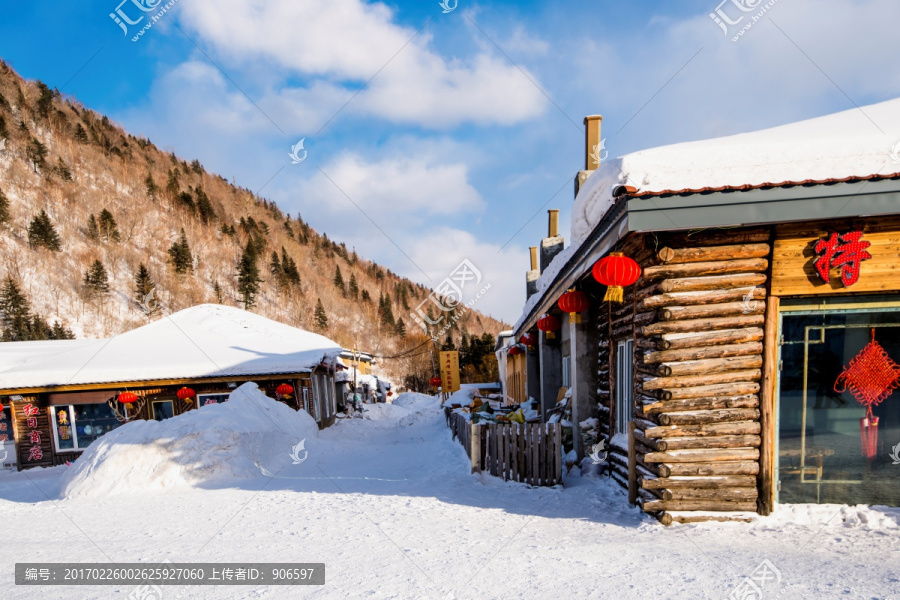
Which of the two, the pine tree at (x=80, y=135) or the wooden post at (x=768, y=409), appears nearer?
the wooden post at (x=768, y=409)

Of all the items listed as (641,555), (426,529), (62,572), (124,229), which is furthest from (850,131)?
(124,229)

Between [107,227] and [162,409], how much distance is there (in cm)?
4953

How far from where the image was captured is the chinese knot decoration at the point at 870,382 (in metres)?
5.04

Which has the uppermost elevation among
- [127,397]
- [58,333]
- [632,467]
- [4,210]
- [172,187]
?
[172,187]

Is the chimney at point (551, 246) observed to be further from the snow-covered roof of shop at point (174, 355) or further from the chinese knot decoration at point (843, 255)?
the chinese knot decoration at point (843, 255)

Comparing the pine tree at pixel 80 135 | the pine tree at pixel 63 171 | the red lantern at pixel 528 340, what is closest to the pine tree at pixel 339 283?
the pine tree at pixel 63 171

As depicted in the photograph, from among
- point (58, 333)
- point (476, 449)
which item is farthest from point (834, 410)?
point (58, 333)

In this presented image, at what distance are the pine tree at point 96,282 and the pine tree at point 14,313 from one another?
6092 millimetres

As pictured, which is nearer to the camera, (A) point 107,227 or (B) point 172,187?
(A) point 107,227

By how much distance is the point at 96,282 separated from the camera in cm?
4409

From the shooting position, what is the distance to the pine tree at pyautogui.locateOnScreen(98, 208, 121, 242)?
173 ft

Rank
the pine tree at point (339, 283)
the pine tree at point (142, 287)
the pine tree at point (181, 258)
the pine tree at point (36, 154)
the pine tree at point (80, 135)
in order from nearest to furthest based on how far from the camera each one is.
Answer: the pine tree at point (142, 287) → the pine tree at point (181, 258) → the pine tree at point (36, 154) → the pine tree at point (80, 135) → the pine tree at point (339, 283)

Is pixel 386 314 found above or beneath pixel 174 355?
beneath

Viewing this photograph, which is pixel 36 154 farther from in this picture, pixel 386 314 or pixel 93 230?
pixel 386 314
